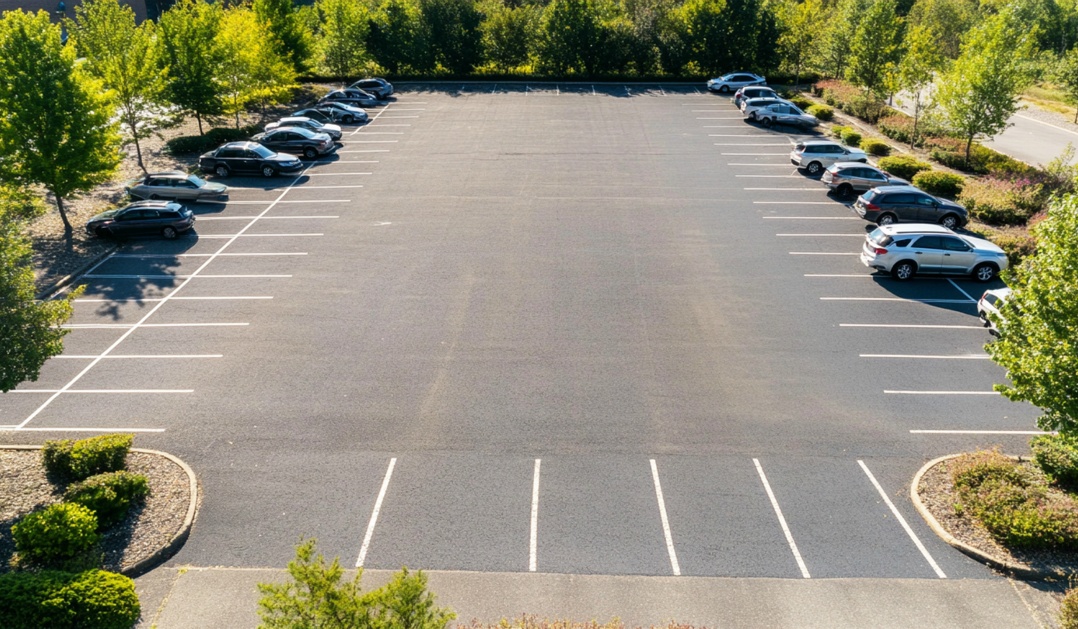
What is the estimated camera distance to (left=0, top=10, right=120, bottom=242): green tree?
80.2 feet

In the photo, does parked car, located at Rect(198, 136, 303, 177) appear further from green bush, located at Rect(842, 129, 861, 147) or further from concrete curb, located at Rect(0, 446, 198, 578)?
green bush, located at Rect(842, 129, 861, 147)

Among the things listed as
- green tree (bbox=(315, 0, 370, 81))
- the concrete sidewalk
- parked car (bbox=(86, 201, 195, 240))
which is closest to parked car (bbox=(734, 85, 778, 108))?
green tree (bbox=(315, 0, 370, 81))

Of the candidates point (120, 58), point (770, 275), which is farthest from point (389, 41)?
point (770, 275)

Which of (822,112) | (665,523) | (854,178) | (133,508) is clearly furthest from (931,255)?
(133,508)

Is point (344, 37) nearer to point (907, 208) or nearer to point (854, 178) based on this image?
point (854, 178)

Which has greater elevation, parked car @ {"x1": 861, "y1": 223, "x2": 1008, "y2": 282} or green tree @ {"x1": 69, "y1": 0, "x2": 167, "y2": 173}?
green tree @ {"x1": 69, "y1": 0, "x2": 167, "y2": 173}

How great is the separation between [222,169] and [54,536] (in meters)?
23.6

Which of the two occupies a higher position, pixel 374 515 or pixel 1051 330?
pixel 1051 330

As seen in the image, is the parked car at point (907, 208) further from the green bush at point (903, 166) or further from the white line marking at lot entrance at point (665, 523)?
the white line marking at lot entrance at point (665, 523)

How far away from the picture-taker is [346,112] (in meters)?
41.0

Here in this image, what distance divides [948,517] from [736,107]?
3523 cm

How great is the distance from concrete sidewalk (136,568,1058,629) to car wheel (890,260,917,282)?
491 inches

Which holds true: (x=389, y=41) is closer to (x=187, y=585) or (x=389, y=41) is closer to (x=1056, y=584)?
(x=187, y=585)

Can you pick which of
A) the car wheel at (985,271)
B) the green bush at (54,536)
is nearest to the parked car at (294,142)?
the green bush at (54,536)
